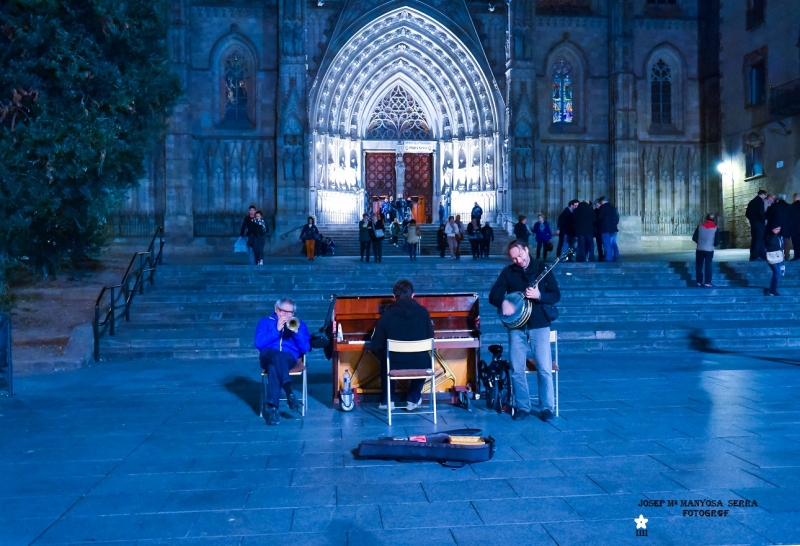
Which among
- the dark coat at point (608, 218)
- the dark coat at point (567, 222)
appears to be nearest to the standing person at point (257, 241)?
the dark coat at point (567, 222)

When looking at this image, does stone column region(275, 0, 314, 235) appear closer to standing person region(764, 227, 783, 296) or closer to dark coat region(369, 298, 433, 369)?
standing person region(764, 227, 783, 296)

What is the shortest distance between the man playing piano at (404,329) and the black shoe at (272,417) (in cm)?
105

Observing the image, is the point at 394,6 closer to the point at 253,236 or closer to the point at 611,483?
the point at 253,236

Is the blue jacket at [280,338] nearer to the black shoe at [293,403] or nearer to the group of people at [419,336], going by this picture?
the group of people at [419,336]

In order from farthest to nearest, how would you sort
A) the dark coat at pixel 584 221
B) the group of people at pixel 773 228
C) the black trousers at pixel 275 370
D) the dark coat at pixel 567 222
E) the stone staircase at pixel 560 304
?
the dark coat at pixel 567 222 → the dark coat at pixel 584 221 → the group of people at pixel 773 228 → the stone staircase at pixel 560 304 → the black trousers at pixel 275 370

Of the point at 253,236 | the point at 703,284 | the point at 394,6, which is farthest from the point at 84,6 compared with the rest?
the point at 394,6

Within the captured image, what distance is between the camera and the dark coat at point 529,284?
6.74m

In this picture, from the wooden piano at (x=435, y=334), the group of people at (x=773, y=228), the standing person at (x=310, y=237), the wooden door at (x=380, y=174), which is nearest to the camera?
the wooden piano at (x=435, y=334)

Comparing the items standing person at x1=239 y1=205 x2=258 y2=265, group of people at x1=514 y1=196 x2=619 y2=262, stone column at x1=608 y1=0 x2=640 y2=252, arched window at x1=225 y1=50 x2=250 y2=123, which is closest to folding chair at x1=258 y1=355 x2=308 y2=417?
standing person at x1=239 y1=205 x2=258 y2=265

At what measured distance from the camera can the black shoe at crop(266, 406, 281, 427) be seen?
22.1 feet

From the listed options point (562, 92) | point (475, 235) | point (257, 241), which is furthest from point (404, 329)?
point (562, 92)

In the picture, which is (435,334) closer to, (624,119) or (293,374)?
(293,374)

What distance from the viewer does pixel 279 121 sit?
24.9 metres

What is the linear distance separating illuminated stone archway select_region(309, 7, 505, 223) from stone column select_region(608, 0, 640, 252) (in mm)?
4156
